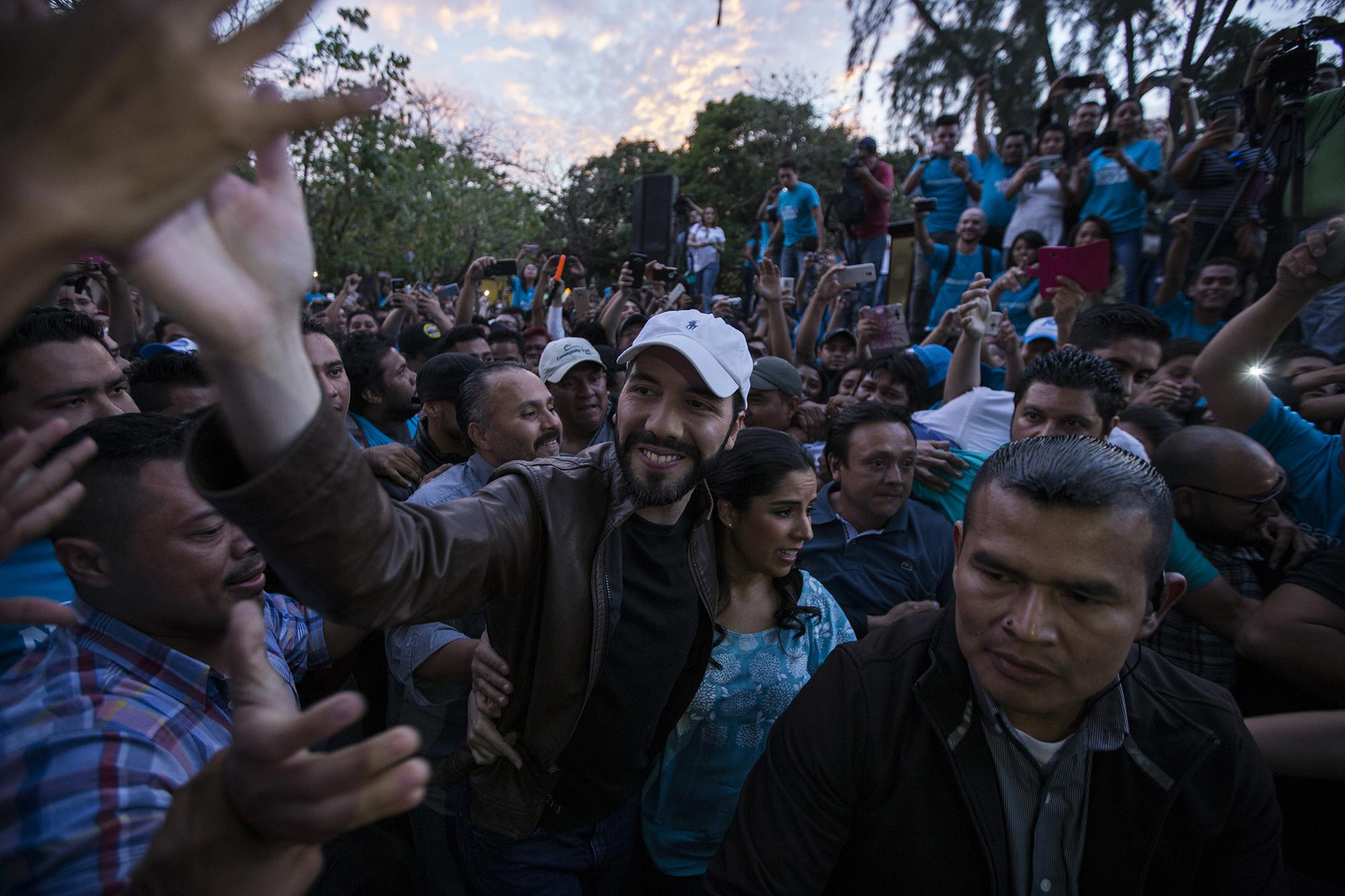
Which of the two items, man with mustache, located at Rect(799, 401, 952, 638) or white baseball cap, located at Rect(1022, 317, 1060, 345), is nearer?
man with mustache, located at Rect(799, 401, 952, 638)

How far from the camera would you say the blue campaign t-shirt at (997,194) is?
318 inches

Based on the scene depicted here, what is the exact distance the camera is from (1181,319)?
19.1 feet

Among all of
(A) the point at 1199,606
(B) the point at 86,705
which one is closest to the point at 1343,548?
(A) the point at 1199,606

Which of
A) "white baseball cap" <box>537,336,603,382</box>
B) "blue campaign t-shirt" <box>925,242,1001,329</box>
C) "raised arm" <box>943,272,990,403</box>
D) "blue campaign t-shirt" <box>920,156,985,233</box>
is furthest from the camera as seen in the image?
"blue campaign t-shirt" <box>920,156,985,233</box>

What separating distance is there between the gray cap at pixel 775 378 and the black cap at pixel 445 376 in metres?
1.76

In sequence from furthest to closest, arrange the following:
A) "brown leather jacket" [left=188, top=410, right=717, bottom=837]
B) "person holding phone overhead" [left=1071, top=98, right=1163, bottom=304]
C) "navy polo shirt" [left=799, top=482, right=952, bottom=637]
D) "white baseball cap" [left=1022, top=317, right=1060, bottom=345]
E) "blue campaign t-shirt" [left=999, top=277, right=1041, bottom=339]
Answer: "person holding phone overhead" [left=1071, top=98, right=1163, bottom=304], "blue campaign t-shirt" [left=999, top=277, right=1041, bottom=339], "white baseball cap" [left=1022, top=317, right=1060, bottom=345], "navy polo shirt" [left=799, top=482, right=952, bottom=637], "brown leather jacket" [left=188, top=410, right=717, bottom=837]

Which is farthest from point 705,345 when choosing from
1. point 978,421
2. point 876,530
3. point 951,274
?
point 951,274

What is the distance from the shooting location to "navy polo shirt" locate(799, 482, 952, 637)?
2980 millimetres

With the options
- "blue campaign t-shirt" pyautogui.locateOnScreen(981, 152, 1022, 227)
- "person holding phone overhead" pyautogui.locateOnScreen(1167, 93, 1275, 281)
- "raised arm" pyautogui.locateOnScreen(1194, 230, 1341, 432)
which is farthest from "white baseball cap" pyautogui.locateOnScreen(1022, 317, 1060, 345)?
"blue campaign t-shirt" pyautogui.locateOnScreen(981, 152, 1022, 227)

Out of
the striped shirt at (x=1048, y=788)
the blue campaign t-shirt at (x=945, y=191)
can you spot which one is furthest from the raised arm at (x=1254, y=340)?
the blue campaign t-shirt at (x=945, y=191)

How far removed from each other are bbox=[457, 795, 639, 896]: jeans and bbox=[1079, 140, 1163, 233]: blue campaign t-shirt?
7.29 m

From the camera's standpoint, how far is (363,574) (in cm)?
107

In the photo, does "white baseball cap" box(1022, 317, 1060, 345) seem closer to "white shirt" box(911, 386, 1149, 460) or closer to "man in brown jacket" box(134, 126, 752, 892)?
"white shirt" box(911, 386, 1149, 460)

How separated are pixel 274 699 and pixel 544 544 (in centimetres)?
86
